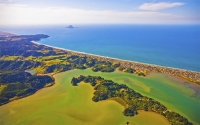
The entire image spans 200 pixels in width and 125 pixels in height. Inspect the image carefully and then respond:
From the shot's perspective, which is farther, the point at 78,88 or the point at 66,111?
the point at 78,88

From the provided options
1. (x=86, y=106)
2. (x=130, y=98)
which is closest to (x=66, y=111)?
(x=86, y=106)

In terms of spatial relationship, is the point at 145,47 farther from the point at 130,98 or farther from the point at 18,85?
the point at 18,85

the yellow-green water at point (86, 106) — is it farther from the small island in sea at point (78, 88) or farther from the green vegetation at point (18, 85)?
the green vegetation at point (18, 85)

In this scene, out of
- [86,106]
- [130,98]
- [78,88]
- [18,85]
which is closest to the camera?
[86,106]

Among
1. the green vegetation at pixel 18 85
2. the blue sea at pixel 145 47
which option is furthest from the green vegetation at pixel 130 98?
the blue sea at pixel 145 47

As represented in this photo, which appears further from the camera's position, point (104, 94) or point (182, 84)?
point (182, 84)

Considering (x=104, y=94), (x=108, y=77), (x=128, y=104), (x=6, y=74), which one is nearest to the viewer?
(x=128, y=104)

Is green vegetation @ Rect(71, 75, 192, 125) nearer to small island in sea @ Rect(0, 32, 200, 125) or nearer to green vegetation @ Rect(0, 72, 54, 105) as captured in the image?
small island in sea @ Rect(0, 32, 200, 125)

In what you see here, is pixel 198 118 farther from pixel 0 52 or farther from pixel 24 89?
pixel 0 52

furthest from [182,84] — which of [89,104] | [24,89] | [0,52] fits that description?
[0,52]
